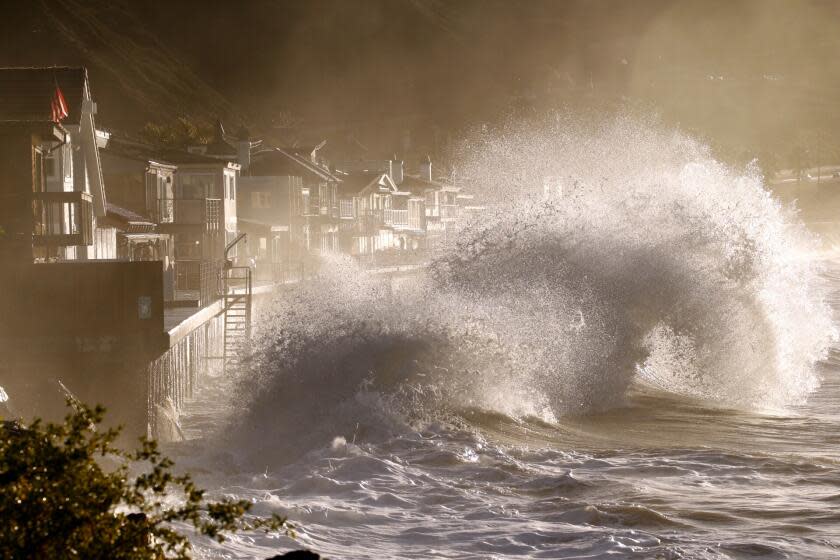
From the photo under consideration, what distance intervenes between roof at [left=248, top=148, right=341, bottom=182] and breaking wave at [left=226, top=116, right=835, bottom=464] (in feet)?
142

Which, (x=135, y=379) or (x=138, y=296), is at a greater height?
(x=138, y=296)

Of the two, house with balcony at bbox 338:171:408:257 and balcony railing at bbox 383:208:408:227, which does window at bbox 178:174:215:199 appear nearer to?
house with balcony at bbox 338:171:408:257

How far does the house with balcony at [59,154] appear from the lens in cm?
2852

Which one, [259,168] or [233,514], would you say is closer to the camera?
[233,514]

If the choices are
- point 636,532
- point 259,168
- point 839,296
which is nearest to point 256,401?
point 636,532

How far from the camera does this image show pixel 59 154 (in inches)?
1328

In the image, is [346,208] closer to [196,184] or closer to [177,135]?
[177,135]

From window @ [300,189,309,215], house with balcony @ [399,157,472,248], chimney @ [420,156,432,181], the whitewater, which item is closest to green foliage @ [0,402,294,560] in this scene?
the whitewater

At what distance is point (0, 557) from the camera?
669 centimetres

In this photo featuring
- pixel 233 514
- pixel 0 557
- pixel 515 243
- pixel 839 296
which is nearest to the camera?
pixel 0 557

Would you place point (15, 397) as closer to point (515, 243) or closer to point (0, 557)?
point (515, 243)

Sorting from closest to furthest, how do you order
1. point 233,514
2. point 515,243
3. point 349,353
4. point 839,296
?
point 233,514 < point 349,353 < point 515,243 < point 839,296

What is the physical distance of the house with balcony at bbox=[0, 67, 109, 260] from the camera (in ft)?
93.6

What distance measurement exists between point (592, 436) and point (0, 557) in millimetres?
15842
